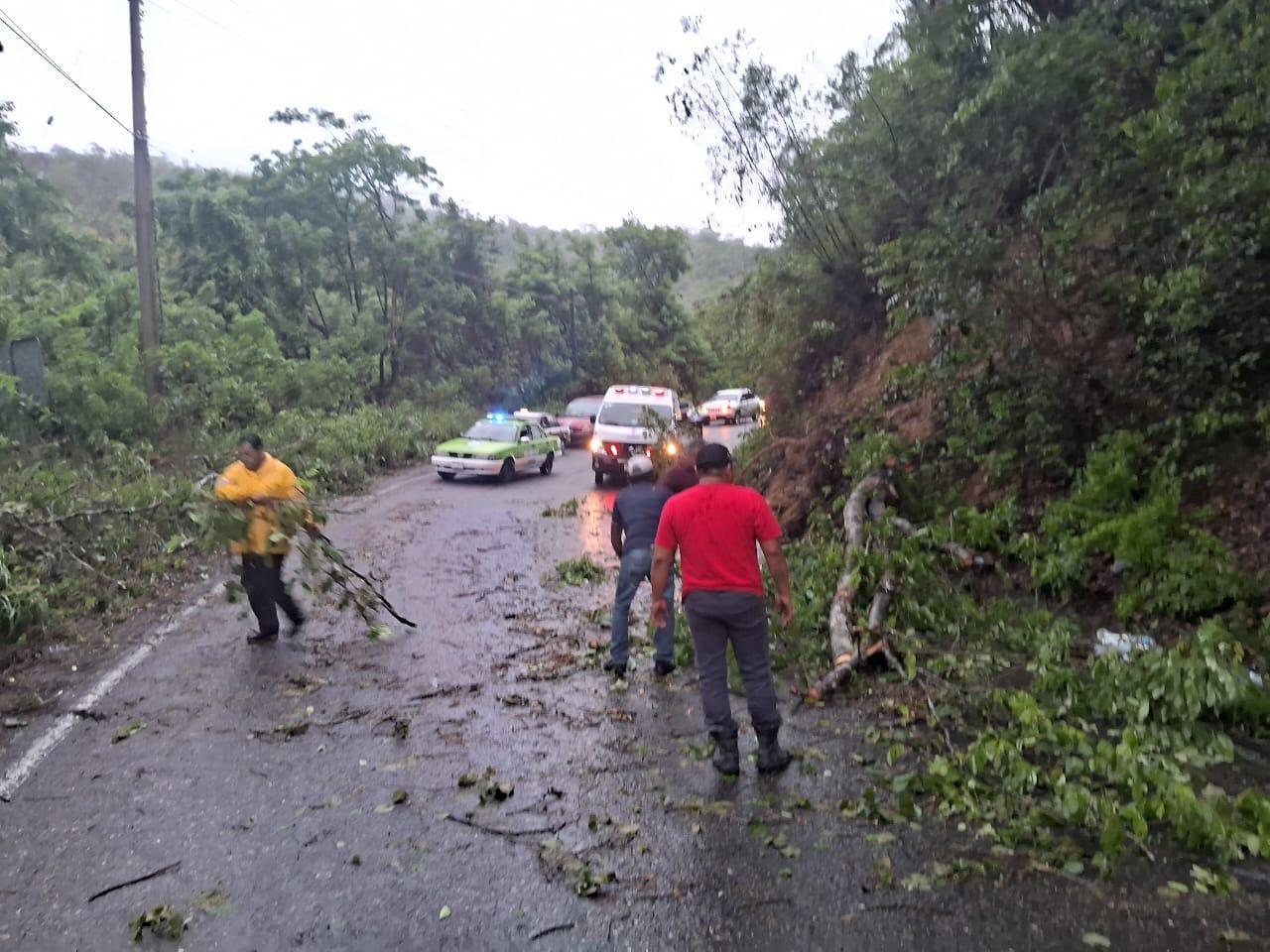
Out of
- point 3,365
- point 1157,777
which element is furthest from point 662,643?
point 3,365

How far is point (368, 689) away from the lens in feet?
23.7

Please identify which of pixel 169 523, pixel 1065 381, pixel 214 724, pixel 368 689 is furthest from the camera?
pixel 169 523

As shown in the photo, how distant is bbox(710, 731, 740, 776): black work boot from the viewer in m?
5.52

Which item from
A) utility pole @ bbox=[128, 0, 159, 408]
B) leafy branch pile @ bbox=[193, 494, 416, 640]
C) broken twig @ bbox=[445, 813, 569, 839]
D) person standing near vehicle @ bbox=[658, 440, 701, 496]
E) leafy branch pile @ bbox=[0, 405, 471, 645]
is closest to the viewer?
broken twig @ bbox=[445, 813, 569, 839]

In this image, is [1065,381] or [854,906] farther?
[1065,381]

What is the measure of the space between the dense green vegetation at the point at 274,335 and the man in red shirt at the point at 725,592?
19.8ft

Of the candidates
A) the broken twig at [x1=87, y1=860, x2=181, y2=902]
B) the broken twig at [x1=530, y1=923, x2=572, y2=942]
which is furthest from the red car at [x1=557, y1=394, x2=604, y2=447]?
the broken twig at [x1=530, y1=923, x2=572, y2=942]

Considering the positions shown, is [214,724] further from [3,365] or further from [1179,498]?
[3,365]

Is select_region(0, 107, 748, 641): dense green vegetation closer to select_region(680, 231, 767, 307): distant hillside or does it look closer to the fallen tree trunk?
the fallen tree trunk

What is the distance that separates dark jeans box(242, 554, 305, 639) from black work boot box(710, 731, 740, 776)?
4.42m

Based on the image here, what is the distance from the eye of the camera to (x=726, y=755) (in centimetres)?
556

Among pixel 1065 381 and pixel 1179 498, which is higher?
pixel 1065 381

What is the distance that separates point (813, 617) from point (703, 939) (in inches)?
181

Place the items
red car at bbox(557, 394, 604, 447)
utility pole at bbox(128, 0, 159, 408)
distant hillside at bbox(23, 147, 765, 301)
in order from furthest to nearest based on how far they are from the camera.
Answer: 1. distant hillside at bbox(23, 147, 765, 301)
2. red car at bbox(557, 394, 604, 447)
3. utility pole at bbox(128, 0, 159, 408)
